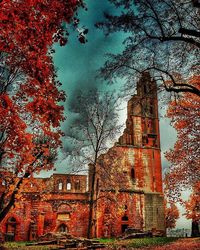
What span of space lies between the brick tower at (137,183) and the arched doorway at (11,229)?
8834 millimetres

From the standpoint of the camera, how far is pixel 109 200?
102 feet

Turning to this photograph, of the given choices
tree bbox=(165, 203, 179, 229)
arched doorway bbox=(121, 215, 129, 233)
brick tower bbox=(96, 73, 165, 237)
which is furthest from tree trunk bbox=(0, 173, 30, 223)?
tree bbox=(165, 203, 179, 229)

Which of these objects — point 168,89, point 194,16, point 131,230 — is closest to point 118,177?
point 131,230

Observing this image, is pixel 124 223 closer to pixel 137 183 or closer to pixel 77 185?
pixel 137 183

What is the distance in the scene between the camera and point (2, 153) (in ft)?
44.7

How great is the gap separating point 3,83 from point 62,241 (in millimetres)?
11161

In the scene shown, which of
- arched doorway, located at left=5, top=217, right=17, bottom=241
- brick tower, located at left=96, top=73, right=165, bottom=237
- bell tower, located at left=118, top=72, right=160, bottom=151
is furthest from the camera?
bell tower, located at left=118, top=72, right=160, bottom=151

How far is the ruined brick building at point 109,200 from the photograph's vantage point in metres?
31.8

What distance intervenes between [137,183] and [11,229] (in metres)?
15.2

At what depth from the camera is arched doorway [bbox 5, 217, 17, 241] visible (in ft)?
101

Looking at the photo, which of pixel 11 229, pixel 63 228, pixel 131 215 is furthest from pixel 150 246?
pixel 11 229

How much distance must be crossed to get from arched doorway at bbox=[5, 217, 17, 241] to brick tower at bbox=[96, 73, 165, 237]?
883 cm

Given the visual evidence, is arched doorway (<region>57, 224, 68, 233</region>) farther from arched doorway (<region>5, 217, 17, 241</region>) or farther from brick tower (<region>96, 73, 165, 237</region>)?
arched doorway (<region>5, 217, 17, 241</region>)

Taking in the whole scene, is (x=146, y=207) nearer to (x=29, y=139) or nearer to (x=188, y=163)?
(x=188, y=163)
